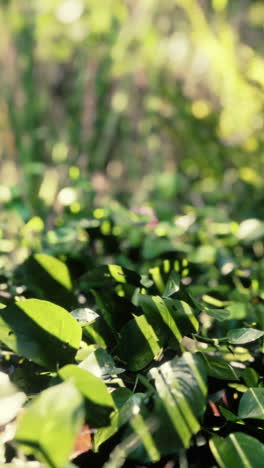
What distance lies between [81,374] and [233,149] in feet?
5.63

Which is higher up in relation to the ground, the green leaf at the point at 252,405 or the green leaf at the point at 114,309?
the green leaf at the point at 114,309

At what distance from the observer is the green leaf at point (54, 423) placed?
241mm

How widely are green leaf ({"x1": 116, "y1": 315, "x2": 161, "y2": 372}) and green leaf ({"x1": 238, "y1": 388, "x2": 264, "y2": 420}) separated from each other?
0.24 ft

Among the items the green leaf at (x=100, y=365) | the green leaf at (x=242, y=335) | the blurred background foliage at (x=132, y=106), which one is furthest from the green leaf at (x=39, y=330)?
the blurred background foliage at (x=132, y=106)

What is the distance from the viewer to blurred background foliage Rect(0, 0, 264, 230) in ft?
5.72

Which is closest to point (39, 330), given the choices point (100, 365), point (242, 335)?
point (100, 365)

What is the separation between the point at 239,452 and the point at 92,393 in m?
0.10

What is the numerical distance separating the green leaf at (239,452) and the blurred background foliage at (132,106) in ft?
3.63

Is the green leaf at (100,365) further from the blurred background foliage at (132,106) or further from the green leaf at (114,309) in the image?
the blurred background foliage at (132,106)

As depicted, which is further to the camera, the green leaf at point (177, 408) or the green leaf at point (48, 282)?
the green leaf at point (48, 282)

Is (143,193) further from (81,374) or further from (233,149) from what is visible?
(81,374)

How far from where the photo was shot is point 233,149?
1923 mm

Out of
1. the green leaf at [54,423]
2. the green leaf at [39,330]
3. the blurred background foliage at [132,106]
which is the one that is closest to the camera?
the green leaf at [54,423]

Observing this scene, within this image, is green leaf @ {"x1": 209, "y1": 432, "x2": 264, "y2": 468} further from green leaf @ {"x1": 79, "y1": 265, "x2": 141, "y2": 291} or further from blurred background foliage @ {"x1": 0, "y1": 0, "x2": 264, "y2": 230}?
blurred background foliage @ {"x1": 0, "y1": 0, "x2": 264, "y2": 230}
